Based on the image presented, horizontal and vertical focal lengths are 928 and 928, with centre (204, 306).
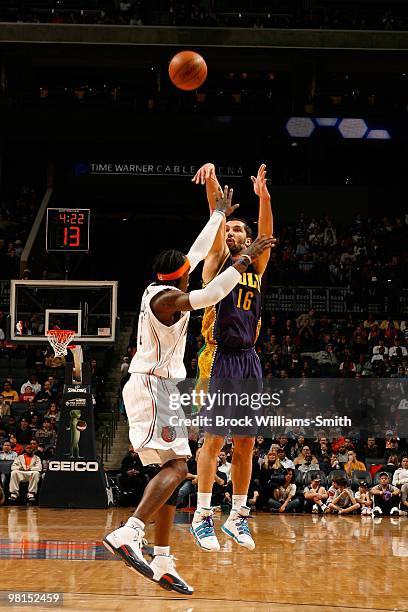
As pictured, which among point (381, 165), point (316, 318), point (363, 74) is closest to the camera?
point (316, 318)

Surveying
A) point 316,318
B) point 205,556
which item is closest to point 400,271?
point 316,318

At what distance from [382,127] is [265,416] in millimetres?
10831

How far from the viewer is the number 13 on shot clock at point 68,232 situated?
59.5 feet

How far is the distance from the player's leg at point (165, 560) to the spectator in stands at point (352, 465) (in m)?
10.5

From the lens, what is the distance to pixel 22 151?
29.5 metres

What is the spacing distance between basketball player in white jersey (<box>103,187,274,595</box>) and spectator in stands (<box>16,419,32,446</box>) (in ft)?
39.6

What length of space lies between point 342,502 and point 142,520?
1086cm

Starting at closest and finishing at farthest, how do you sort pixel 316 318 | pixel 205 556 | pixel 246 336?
pixel 246 336 < pixel 205 556 < pixel 316 318

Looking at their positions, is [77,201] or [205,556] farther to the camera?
[77,201]

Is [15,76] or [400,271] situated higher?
[15,76]

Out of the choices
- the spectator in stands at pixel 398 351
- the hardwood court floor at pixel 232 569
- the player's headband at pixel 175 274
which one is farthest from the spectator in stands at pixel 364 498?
the player's headband at pixel 175 274

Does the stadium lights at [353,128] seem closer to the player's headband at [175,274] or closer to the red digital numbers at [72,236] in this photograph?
the red digital numbers at [72,236]

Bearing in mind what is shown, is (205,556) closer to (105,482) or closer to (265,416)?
(105,482)

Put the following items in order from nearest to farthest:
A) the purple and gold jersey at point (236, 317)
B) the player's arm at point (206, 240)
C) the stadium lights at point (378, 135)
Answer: the player's arm at point (206, 240) < the purple and gold jersey at point (236, 317) < the stadium lights at point (378, 135)
